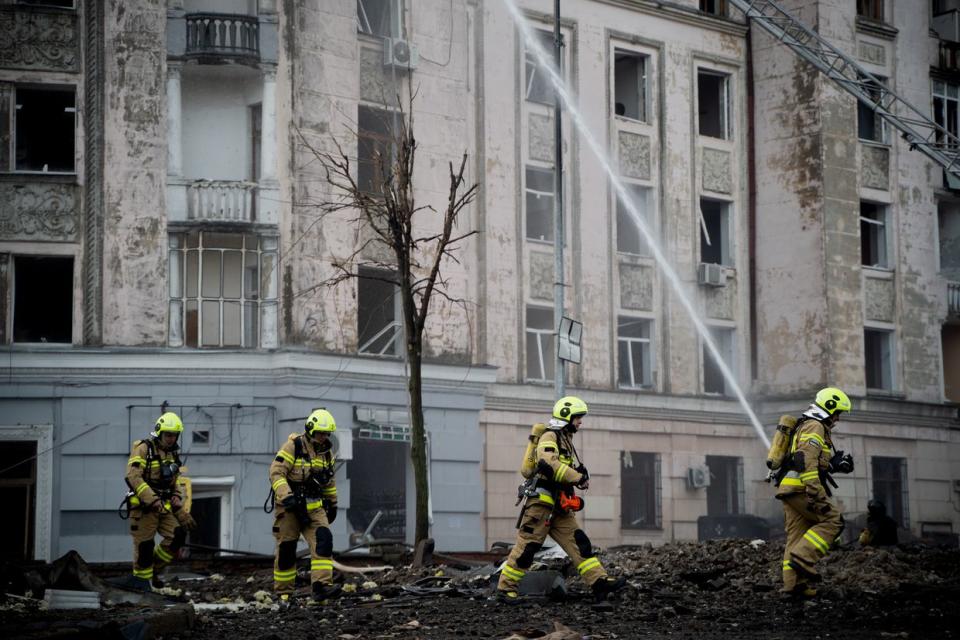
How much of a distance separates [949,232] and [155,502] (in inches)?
1193

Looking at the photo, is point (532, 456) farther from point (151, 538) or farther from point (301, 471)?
point (151, 538)

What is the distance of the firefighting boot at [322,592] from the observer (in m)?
17.1

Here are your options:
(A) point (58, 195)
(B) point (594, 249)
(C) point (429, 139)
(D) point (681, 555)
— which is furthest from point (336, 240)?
(D) point (681, 555)

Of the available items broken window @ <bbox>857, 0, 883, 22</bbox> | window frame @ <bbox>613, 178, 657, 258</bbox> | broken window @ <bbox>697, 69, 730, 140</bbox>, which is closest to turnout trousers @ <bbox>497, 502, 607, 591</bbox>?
window frame @ <bbox>613, 178, 657, 258</bbox>

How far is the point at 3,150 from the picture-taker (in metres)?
29.8

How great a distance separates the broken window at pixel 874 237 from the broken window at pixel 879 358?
6.05 feet

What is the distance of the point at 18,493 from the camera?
29.1m

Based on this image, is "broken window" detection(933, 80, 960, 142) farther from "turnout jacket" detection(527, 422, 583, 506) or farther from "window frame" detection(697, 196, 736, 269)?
"turnout jacket" detection(527, 422, 583, 506)

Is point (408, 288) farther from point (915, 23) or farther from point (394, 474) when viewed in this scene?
point (915, 23)

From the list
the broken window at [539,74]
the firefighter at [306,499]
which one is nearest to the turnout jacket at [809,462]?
the firefighter at [306,499]

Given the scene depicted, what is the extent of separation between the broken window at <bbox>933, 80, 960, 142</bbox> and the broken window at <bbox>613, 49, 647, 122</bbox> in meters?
9.00

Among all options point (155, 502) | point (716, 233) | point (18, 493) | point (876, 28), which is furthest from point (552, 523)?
point (876, 28)

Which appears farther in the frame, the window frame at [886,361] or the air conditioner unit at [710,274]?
the window frame at [886,361]

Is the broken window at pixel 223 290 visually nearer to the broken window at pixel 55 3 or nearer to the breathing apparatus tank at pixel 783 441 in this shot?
the broken window at pixel 55 3
